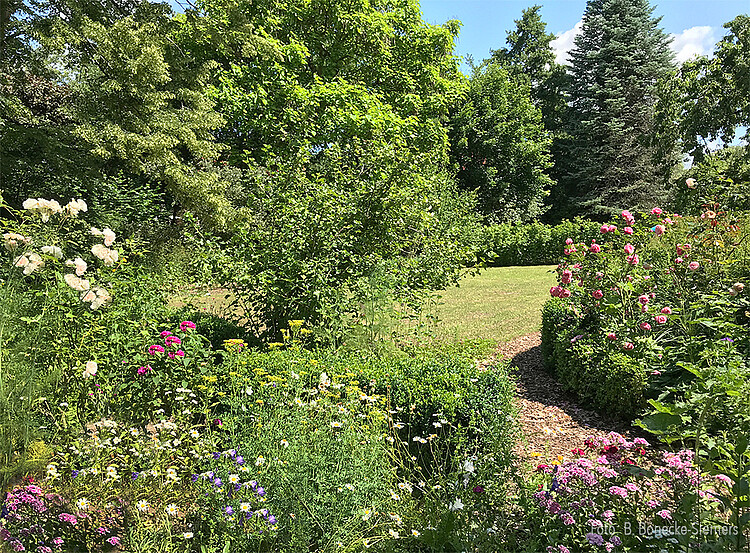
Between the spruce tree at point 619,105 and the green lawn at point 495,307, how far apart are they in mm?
12437

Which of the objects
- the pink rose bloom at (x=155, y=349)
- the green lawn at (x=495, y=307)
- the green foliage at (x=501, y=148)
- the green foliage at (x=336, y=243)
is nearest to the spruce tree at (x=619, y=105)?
the green foliage at (x=501, y=148)

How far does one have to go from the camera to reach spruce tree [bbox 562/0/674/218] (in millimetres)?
24594

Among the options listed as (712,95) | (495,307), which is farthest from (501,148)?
(495,307)

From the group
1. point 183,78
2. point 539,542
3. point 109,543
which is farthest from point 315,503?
point 183,78

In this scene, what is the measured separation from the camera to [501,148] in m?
25.5

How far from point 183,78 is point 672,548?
10.6 metres

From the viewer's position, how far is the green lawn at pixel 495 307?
7659 millimetres

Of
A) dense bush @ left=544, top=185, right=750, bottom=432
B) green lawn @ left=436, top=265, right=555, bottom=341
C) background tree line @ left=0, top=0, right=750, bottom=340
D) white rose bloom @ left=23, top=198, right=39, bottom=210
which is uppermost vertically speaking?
background tree line @ left=0, top=0, right=750, bottom=340

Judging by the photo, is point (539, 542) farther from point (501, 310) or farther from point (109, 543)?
point (501, 310)

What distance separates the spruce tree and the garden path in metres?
21.8

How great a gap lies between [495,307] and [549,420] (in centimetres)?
595

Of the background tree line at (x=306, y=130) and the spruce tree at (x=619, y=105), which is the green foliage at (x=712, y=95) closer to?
the background tree line at (x=306, y=130)

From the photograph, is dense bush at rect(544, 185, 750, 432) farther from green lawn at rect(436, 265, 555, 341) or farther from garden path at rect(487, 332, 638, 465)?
green lawn at rect(436, 265, 555, 341)

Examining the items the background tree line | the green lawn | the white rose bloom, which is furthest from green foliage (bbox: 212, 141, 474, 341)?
the white rose bloom
